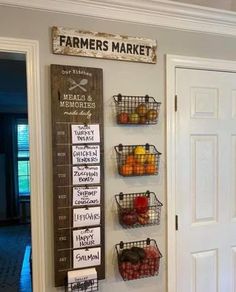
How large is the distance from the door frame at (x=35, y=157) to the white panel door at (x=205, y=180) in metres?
0.84

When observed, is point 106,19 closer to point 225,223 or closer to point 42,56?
point 42,56

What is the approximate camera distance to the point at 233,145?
193 centimetres

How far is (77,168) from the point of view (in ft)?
5.12

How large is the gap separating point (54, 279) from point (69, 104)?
958 millimetres

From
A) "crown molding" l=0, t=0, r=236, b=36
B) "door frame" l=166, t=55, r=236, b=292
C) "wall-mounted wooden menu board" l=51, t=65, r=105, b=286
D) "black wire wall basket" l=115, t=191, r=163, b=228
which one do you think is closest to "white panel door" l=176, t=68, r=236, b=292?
"door frame" l=166, t=55, r=236, b=292

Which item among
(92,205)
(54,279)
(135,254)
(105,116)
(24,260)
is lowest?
(24,260)

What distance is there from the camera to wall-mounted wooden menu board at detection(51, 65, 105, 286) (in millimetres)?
1527

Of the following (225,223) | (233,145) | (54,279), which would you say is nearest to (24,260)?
(54,279)

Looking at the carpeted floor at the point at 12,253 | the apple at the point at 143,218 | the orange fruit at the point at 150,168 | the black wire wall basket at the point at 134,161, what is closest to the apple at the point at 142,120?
the black wire wall basket at the point at 134,161

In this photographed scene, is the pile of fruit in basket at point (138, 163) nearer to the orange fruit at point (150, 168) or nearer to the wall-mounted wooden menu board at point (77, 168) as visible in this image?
the orange fruit at point (150, 168)

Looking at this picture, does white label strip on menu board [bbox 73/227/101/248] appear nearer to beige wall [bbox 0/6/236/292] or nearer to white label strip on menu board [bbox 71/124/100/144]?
beige wall [bbox 0/6/236/292]

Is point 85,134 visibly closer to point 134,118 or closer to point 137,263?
point 134,118

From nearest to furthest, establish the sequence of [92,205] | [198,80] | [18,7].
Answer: [18,7]
[92,205]
[198,80]

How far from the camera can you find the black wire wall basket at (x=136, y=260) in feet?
5.18
